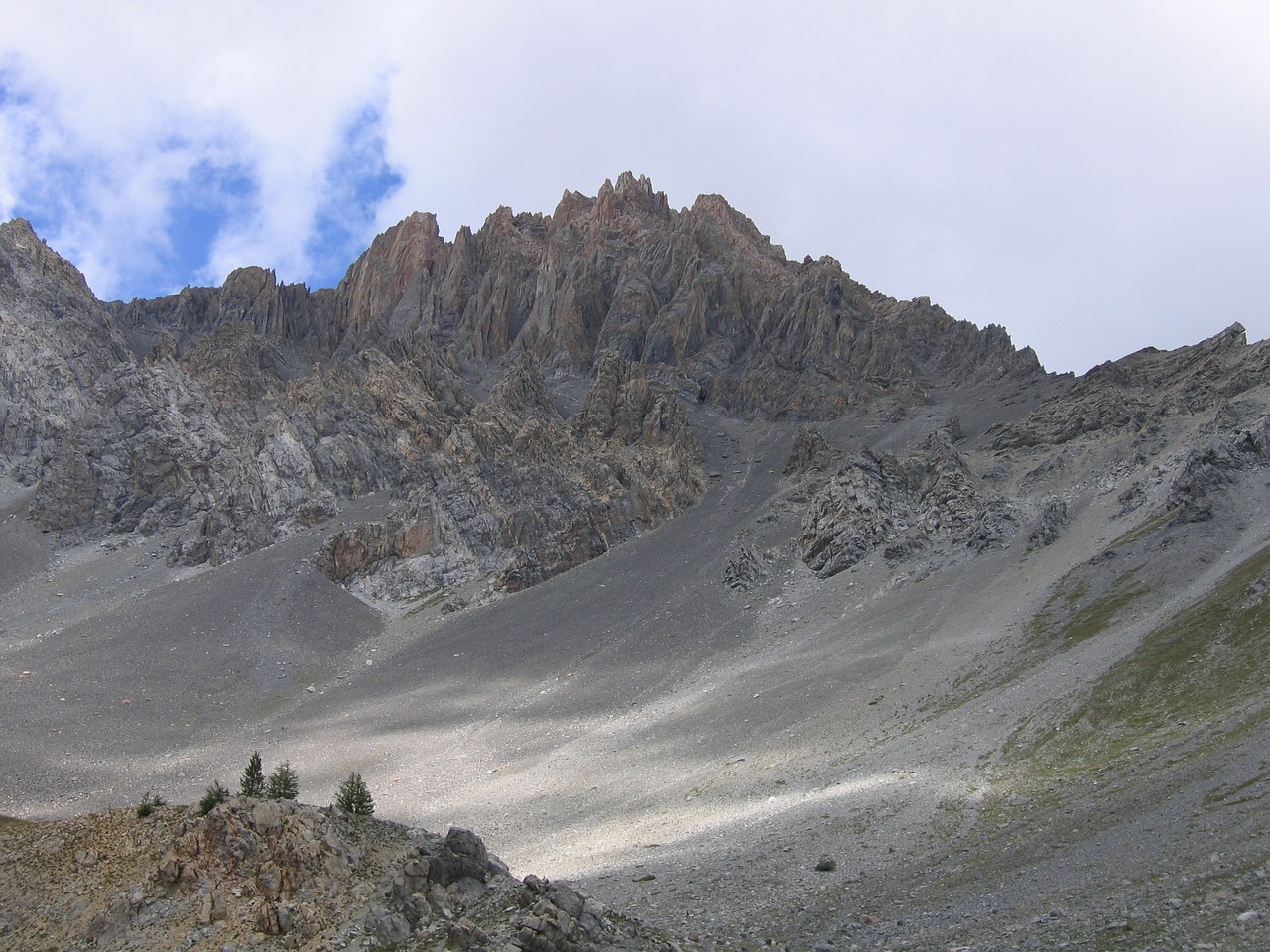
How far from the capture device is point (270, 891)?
18.0 meters

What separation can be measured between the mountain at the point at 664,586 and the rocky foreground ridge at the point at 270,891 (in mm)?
222

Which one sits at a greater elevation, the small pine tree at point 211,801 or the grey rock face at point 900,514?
the grey rock face at point 900,514

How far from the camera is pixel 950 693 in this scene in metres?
48.6

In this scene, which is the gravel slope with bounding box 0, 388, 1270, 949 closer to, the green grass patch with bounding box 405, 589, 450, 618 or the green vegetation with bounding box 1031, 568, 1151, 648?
the green grass patch with bounding box 405, 589, 450, 618

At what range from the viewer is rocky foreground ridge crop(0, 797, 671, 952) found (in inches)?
678

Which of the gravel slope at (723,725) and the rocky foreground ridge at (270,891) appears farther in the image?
the gravel slope at (723,725)

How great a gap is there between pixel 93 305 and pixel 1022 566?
424 ft

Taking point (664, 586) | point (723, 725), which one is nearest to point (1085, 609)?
point (723, 725)

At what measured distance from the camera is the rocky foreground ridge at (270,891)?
17219 millimetres

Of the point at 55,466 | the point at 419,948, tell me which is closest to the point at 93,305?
the point at 55,466

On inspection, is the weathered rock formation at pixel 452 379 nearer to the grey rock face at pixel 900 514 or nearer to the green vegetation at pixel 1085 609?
the grey rock face at pixel 900 514

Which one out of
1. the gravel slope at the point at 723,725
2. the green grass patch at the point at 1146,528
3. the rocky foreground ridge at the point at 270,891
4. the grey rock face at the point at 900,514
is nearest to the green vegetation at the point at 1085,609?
the gravel slope at the point at 723,725

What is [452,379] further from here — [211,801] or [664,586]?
[211,801]

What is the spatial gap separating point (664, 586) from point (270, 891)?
7151 cm
